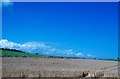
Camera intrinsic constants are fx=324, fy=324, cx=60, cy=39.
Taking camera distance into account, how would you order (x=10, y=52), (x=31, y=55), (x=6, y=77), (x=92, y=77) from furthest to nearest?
(x=31, y=55) → (x=10, y=52) → (x=92, y=77) → (x=6, y=77)

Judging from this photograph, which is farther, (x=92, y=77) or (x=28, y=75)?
(x=92, y=77)

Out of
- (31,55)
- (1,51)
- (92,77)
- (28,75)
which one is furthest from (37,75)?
(31,55)

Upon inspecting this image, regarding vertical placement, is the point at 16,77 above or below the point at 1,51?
below

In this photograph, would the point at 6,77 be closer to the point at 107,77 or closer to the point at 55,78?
the point at 55,78

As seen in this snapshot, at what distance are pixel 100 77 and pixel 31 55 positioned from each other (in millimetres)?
19940

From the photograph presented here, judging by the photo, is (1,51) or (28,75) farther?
(1,51)

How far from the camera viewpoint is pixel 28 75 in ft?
41.2

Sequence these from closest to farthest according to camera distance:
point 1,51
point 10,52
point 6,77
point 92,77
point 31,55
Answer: point 6,77 < point 92,77 < point 1,51 < point 10,52 < point 31,55

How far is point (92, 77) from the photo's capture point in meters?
13.4

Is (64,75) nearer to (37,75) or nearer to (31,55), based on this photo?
(37,75)

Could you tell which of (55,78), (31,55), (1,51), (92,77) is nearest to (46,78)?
(55,78)

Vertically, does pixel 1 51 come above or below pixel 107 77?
above

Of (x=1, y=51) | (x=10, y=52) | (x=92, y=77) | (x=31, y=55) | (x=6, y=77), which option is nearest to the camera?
(x=6, y=77)

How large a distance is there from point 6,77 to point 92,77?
142 inches
